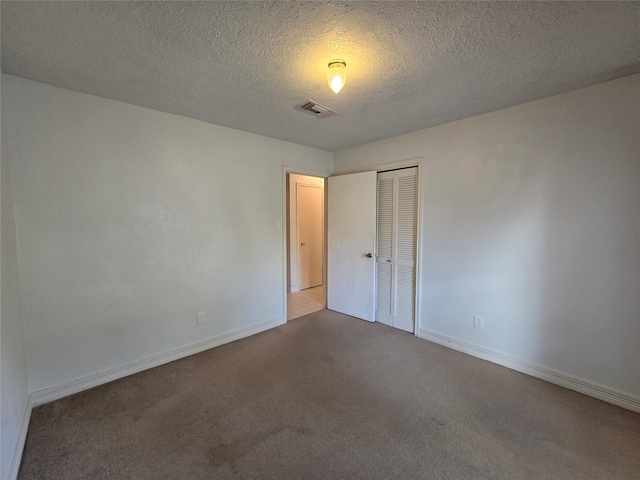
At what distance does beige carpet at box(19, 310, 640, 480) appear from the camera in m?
1.49

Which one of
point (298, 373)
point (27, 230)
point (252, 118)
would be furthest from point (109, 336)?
point (252, 118)

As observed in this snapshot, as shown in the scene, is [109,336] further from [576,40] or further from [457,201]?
[576,40]

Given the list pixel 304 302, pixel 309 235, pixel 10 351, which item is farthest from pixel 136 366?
pixel 309 235

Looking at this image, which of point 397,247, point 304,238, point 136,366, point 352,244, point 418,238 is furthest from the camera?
point 304,238

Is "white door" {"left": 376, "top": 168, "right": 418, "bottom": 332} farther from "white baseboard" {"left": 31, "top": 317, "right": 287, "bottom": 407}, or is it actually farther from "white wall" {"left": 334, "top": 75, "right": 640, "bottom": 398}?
"white baseboard" {"left": 31, "top": 317, "right": 287, "bottom": 407}

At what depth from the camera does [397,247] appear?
131 inches

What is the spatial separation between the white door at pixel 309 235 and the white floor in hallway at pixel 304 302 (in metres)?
0.31

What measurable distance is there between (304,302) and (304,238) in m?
1.39

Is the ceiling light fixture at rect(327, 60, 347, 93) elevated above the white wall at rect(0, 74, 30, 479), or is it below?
above

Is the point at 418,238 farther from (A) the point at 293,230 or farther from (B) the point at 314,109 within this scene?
(A) the point at 293,230

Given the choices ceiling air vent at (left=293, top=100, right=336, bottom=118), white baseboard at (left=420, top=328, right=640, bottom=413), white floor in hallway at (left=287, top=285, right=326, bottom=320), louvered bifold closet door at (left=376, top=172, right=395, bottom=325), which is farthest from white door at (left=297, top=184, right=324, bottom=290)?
white baseboard at (left=420, top=328, right=640, bottom=413)

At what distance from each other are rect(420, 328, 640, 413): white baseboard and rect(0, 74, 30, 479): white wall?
3.26 m

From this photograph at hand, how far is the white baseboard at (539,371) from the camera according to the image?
198cm

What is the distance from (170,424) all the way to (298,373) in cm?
101
